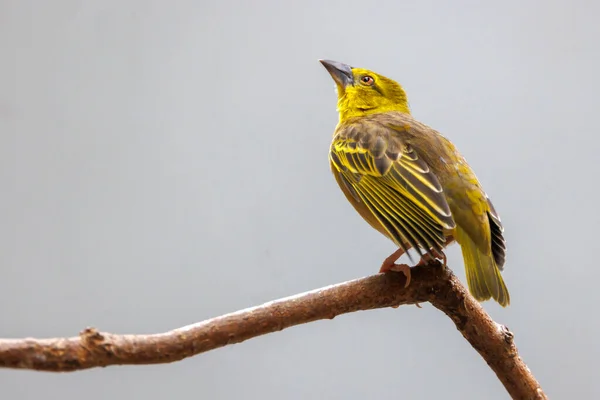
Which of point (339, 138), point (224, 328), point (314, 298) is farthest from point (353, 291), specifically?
point (339, 138)

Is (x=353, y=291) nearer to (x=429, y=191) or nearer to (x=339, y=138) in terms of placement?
(x=429, y=191)

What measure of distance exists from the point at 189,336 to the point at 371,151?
156 cm

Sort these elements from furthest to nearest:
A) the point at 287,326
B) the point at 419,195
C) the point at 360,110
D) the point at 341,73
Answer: the point at 341,73, the point at 360,110, the point at 419,195, the point at 287,326

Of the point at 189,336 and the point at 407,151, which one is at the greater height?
the point at 407,151

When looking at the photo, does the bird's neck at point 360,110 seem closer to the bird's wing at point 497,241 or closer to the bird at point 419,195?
the bird at point 419,195

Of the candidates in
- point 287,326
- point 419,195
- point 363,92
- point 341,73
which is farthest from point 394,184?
point 341,73

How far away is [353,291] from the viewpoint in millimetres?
2799

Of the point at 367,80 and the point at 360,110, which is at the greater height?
the point at 367,80

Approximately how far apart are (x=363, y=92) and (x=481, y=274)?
1684 millimetres

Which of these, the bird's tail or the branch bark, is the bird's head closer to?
the bird's tail

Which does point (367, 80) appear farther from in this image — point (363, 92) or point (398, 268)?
point (398, 268)

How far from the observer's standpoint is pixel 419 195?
316 centimetres

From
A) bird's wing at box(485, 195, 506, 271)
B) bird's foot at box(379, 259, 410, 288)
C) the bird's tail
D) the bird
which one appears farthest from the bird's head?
bird's foot at box(379, 259, 410, 288)

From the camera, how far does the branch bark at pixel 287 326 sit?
6.79 ft
